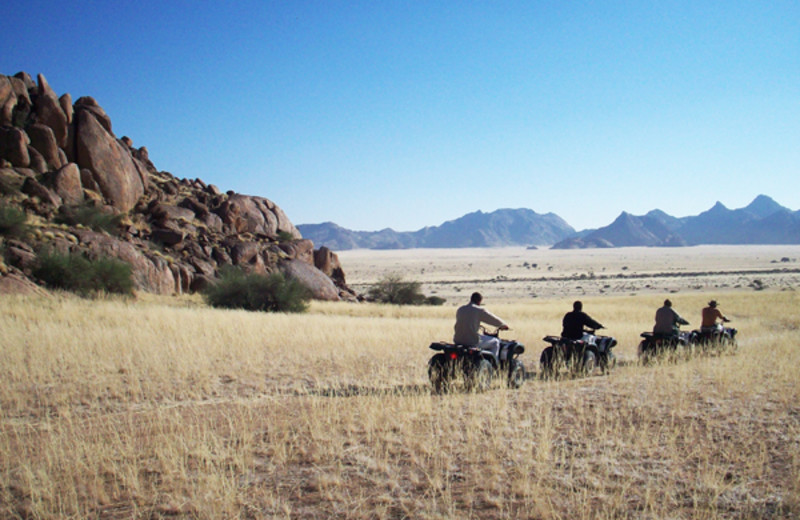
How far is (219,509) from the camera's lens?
4918 mm

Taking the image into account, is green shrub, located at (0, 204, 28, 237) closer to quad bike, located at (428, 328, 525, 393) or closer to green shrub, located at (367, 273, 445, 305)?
quad bike, located at (428, 328, 525, 393)

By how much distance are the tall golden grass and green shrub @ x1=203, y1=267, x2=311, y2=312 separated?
49.8 ft

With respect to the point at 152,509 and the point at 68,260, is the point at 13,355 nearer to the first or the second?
the point at 152,509

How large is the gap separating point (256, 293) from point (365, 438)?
2363cm

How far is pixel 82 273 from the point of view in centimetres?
2333

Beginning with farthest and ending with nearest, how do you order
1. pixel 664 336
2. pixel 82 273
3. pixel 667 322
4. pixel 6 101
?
pixel 6 101
pixel 82 273
pixel 667 322
pixel 664 336

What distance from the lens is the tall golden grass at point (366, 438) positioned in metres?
5.08

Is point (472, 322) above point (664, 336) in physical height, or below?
above

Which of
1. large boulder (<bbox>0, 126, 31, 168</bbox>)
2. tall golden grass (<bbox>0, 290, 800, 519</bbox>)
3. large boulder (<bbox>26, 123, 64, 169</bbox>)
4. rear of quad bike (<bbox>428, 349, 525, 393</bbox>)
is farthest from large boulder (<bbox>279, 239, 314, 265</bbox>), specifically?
rear of quad bike (<bbox>428, 349, 525, 393</bbox>)

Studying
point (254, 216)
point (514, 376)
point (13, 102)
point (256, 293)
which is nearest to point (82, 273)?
point (256, 293)

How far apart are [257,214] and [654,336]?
3455 cm

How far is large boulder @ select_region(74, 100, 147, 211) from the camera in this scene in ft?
108

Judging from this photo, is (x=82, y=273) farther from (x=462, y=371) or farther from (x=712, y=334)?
(x=712, y=334)

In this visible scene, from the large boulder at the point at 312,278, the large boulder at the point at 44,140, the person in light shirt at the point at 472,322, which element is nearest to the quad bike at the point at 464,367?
the person in light shirt at the point at 472,322
